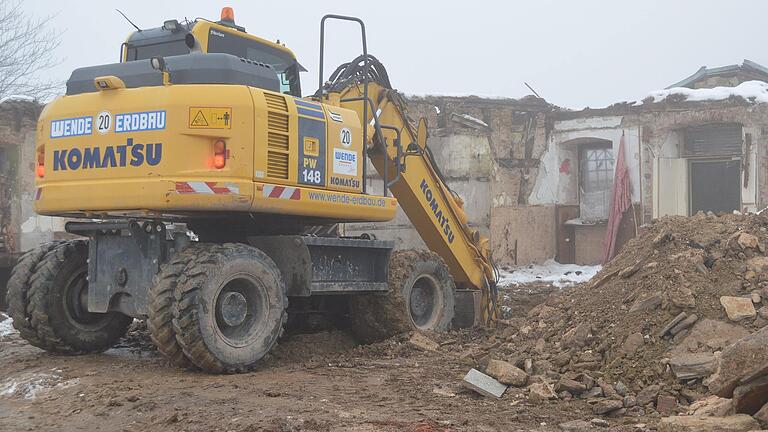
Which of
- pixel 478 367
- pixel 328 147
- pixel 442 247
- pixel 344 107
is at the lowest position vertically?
pixel 478 367

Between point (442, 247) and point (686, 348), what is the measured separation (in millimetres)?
4135

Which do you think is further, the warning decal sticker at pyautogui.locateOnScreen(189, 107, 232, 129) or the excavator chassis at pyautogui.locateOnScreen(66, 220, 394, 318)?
the excavator chassis at pyautogui.locateOnScreen(66, 220, 394, 318)

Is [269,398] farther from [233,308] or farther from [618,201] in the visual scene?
[618,201]

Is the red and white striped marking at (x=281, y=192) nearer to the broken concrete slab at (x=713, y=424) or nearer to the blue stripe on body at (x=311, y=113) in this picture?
the blue stripe on body at (x=311, y=113)

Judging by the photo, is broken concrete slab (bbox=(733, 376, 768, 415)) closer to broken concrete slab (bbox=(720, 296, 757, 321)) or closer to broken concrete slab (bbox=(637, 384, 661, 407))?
broken concrete slab (bbox=(637, 384, 661, 407))

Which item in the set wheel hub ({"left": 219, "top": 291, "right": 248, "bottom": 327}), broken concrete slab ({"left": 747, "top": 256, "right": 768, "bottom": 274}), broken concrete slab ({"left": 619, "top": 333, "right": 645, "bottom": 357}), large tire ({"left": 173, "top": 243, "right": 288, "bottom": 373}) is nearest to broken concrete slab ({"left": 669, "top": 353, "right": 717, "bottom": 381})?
broken concrete slab ({"left": 619, "top": 333, "right": 645, "bottom": 357})

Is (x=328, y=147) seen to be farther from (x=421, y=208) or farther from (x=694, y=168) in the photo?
(x=694, y=168)

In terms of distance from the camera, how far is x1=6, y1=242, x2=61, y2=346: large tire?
784 centimetres

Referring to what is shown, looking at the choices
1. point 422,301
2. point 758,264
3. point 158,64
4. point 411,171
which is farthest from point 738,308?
point 158,64

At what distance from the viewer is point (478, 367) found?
671cm

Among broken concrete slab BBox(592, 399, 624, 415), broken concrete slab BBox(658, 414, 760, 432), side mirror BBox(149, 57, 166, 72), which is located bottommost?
broken concrete slab BBox(592, 399, 624, 415)

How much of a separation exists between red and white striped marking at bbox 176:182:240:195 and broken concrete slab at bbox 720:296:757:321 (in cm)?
401

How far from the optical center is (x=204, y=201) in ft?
21.7

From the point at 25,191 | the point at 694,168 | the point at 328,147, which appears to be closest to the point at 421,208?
the point at 328,147
